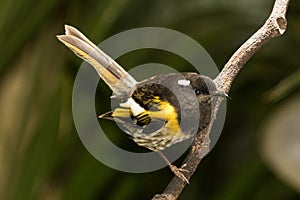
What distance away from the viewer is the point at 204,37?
0.65 meters

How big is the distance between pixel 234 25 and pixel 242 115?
1.02 feet

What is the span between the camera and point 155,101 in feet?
0.61

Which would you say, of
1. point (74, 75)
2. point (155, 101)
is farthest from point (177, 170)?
point (74, 75)

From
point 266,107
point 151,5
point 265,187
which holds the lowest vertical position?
point 265,187

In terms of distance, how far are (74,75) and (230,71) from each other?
1.56ft

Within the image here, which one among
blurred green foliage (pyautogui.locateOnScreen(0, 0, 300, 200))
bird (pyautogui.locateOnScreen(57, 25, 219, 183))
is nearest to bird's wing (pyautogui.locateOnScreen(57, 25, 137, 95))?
bird (pyautogui.locateOnScreen(57, 25, 219, 183))

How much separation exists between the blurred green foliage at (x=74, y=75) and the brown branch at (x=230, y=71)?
0.75 feet

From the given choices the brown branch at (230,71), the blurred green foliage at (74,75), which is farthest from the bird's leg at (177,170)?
the blurred green foliage at (74,75)

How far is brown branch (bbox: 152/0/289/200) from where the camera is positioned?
19 cm

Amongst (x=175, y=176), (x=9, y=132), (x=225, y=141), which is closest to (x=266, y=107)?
(x=225, y=141)

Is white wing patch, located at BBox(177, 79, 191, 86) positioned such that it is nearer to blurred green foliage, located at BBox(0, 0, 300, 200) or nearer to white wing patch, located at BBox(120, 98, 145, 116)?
white wing patch, located at BBox(120, 98, 145, 116)

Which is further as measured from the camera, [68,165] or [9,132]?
[68,165]

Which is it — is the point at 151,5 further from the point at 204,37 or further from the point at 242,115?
the point at 242,115

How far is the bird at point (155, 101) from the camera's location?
0.60 ft
